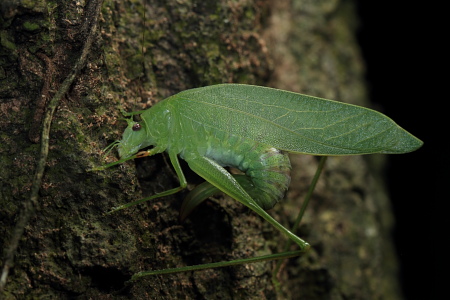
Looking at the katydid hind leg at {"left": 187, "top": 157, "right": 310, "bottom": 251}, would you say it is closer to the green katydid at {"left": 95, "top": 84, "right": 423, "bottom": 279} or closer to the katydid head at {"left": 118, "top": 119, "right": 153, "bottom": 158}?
the green katydid at {"left": 95, "top": 84, "right": 423, "bottom": 279}

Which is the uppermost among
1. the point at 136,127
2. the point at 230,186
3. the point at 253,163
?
the point at 136,127

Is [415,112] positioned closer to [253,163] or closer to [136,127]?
[253,163]

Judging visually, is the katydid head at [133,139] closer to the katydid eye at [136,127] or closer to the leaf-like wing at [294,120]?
the katydid eye at [136,127]

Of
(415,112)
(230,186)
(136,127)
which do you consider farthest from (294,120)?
(415,112)

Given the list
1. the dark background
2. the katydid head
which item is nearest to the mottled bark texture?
the katydid head

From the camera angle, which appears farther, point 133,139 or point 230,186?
point 133,139

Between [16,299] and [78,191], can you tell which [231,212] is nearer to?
[78,191]

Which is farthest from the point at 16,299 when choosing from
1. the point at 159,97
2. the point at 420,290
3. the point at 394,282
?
the point at 420,290
